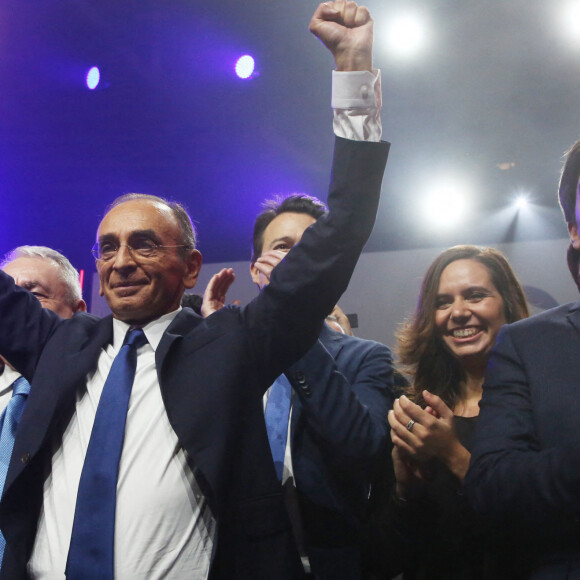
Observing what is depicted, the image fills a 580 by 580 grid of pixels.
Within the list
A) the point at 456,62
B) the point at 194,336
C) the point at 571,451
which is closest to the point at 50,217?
the point at 456,62

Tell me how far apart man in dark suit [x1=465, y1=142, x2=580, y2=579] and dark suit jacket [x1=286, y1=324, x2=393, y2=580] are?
354 mm

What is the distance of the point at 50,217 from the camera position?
4.04m

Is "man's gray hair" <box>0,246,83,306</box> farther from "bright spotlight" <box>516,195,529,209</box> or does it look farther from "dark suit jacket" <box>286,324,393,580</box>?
"bright spotlight" <box>516,195,529,209</box>

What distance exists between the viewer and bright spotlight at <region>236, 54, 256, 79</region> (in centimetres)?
359

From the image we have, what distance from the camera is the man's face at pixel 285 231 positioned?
1960 millimetres

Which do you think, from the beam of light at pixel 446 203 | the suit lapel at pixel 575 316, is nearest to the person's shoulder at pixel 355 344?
the suit lapel at pixel 575 316

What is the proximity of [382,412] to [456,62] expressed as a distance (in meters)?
2.61

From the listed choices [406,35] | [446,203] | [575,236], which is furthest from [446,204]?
[575,236]

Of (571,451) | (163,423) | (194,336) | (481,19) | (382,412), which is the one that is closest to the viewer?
(571,451)

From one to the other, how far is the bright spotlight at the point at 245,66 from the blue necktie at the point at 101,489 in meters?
2.80

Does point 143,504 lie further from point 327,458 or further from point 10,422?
point 10,422

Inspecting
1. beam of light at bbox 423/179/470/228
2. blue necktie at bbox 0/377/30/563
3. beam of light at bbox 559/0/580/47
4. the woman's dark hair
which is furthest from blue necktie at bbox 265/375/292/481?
beam of light at bbox 423/179/470/228

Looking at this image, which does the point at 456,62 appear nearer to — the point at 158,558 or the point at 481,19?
the point at 481,19

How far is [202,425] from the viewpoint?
117cm
